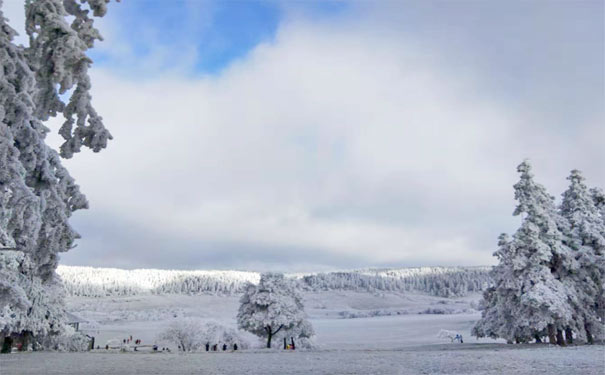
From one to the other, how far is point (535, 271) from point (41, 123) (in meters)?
37.0

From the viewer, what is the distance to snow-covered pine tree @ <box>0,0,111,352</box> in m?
11.1

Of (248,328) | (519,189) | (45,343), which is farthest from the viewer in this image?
(248,328)

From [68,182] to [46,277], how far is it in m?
3.37

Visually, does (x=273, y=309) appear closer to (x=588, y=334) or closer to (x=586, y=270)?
(x=588, y=334)

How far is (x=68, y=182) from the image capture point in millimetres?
15211

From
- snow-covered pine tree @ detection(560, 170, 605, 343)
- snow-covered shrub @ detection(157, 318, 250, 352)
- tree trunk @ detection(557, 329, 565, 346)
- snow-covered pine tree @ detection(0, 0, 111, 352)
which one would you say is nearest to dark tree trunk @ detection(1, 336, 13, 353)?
snow-covered shrub @ detection(157, 318, 250, 352)

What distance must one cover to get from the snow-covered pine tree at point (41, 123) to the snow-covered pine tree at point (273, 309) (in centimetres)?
3646

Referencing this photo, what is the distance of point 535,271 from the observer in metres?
38.8

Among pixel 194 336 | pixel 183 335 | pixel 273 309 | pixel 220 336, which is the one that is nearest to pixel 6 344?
pixel 273 309

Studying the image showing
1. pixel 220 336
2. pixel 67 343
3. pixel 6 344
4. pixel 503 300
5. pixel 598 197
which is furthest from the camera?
pixel 220 336

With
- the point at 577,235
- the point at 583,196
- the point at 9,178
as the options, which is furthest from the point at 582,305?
the point at 9,178

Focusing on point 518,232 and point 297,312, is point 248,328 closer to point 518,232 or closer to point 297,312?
point 297,312

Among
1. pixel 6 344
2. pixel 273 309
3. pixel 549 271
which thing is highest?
pixel 549 271

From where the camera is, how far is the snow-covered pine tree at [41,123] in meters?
11.1
